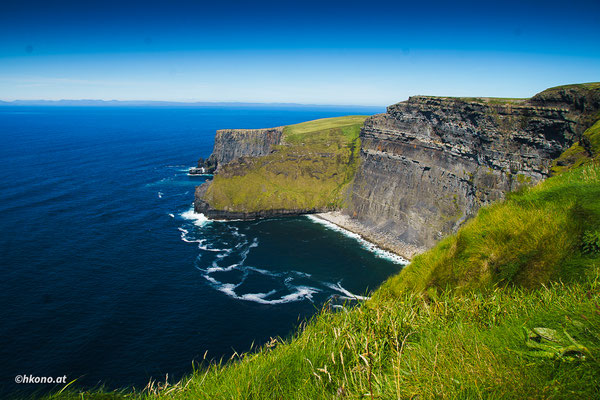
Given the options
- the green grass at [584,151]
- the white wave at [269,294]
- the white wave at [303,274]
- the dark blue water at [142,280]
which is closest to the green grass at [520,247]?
the dark blue water at [142,280]

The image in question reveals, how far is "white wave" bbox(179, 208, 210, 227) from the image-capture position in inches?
3729

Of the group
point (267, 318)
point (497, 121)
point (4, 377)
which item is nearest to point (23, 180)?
point (4, 377)

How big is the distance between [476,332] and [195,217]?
3878 inches

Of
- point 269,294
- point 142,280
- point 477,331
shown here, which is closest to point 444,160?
point 269,294

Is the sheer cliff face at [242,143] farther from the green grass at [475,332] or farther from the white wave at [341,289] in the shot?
the green grass at [475,332]

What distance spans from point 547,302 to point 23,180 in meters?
152

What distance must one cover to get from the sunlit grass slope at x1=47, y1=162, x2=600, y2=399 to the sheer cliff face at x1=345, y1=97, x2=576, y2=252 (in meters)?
52.3

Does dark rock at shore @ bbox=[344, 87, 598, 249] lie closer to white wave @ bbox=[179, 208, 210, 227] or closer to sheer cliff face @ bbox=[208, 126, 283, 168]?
white wave @ bbox=[179, 208, 210, 227]

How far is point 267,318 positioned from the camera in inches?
1997

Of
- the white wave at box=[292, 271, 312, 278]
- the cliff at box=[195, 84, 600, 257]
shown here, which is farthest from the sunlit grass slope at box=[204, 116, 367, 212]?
the white wave at box=[292, 271, 312, 278]

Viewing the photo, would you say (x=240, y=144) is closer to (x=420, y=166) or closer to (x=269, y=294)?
(x=420, y=166)

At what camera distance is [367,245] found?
82625 millimetres

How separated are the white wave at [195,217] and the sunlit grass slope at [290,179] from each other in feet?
16.7

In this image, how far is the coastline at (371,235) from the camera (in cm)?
7788
